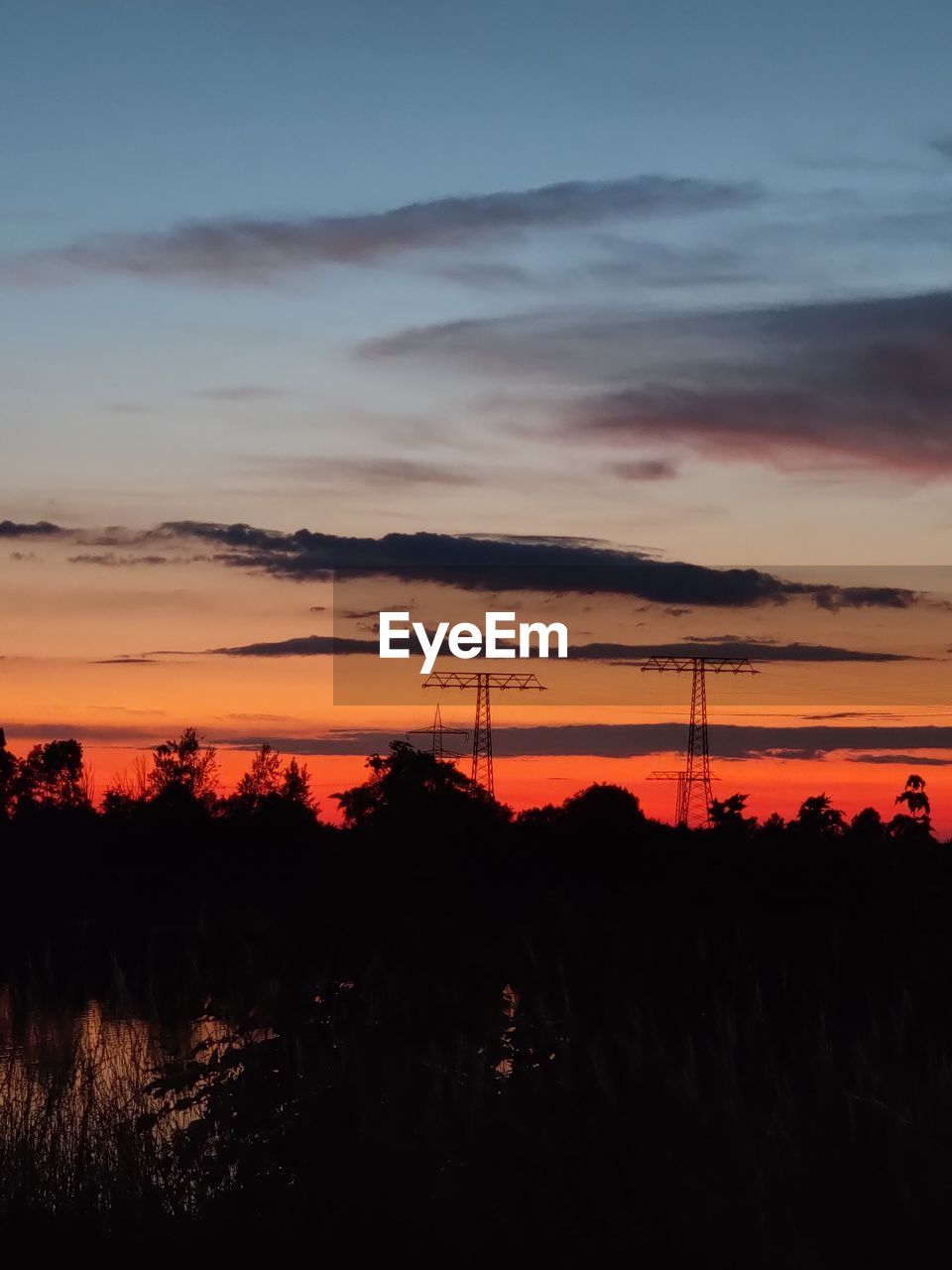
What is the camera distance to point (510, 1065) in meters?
10.5

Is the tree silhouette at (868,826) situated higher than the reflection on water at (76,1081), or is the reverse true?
the tree silhouette at (868,826)

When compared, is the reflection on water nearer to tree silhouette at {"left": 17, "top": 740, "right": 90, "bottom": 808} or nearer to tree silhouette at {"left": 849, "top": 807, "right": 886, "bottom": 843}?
tree silhouette at {"left": 849, "top": 807, "right": 886, "bottom": 843}

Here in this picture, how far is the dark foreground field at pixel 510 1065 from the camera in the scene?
27.0ft

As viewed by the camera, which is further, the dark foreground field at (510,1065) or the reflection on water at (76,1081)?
the reflection on water at (76,1081)

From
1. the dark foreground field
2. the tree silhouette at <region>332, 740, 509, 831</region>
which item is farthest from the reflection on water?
the tree silhouette at <region>332, 740, 509, 831</region>

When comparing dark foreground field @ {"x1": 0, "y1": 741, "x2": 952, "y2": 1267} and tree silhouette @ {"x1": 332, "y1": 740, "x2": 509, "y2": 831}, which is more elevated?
tree silhouette @ {"x1": 332, "y1": 740, "x2": 509, "y2": 831}

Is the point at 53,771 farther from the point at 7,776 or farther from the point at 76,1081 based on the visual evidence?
the point at 76,1081

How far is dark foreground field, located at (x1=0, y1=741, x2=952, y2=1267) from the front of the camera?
8.23 meters

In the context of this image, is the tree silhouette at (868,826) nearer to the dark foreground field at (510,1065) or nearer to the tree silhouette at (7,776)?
the dark foreground field at (510,1065)

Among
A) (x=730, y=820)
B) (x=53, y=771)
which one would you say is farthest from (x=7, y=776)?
(x=730, y=820)

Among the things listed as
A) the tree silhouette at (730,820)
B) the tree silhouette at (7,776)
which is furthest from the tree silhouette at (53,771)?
the tree silhouette at (730,820)

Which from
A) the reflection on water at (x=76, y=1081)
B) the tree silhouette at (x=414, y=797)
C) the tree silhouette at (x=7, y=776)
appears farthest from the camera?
the tree silhouette at (x=7, y=776)

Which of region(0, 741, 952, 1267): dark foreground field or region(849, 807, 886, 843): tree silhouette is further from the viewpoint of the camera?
region(849, 807, 886, 843): tree silhouette

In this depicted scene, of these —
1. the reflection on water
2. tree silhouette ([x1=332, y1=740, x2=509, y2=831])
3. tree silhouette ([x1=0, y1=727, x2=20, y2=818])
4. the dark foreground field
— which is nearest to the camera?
the dark foreground field
